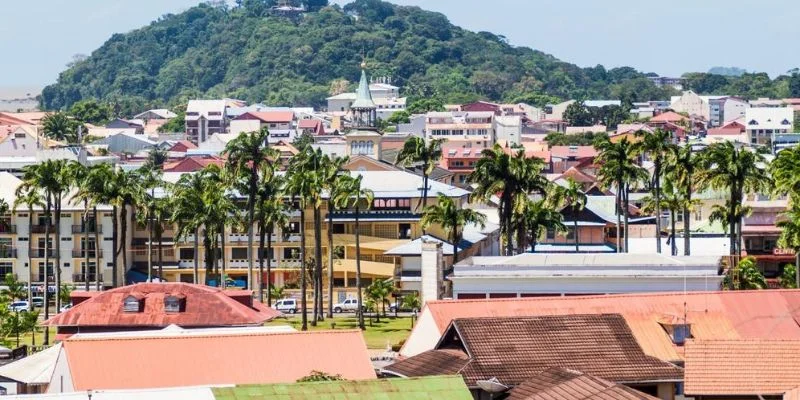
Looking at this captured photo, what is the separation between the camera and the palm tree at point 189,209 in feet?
378

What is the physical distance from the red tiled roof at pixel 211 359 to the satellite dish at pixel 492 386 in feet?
16.9

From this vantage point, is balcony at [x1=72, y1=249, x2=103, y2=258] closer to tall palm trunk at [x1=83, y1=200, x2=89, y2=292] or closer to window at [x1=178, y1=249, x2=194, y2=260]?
tall palm trunk at [x1=83, y1=200, x2=89, y2=292]

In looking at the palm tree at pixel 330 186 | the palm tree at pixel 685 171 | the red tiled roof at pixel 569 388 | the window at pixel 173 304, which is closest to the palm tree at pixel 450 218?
the palm tree at pixel 330 186

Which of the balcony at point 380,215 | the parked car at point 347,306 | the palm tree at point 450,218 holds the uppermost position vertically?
the palm tree at point 450,218

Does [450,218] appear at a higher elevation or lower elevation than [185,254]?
higher

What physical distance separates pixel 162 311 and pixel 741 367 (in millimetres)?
35672

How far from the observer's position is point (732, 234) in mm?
107500

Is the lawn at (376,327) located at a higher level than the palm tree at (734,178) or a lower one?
lower

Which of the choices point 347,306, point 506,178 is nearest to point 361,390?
point 506,178

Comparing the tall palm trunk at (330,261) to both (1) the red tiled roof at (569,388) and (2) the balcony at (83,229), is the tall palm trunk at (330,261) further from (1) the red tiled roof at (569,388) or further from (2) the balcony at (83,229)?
(1) the red tiled roof at (569,388)

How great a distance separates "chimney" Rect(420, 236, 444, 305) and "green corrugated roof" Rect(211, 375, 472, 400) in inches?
1701

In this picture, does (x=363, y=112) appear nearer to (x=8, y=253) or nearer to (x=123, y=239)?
(x=8, y=253)

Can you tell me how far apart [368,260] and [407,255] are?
29.4 ft

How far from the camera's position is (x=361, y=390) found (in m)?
52.8
